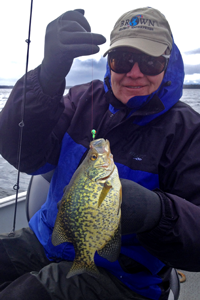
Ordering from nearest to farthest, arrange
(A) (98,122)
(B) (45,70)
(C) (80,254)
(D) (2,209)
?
(C) (80,254) < (B) (45,70) < (A) (98,122) < (D) (2,209)

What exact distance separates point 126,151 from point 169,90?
24.5 inches

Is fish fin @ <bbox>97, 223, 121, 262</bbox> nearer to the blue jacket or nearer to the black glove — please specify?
the black glove

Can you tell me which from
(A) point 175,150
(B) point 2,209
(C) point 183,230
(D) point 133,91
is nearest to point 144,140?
(A) point 175,150

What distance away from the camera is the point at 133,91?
1804mm

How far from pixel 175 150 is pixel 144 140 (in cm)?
24

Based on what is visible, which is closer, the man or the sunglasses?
the man

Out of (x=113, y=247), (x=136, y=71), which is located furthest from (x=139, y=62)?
(x=113, y=247)

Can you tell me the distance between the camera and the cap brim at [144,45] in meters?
1.64

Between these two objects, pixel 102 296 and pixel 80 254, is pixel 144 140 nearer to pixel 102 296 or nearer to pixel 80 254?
pixel 80 254

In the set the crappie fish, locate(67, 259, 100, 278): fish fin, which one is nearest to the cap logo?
the crappie fish

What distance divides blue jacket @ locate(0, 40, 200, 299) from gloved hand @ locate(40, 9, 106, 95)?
0.10 meters

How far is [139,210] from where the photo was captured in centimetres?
133

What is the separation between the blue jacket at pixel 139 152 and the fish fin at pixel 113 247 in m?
0.25

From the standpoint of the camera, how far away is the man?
1.41 meters
